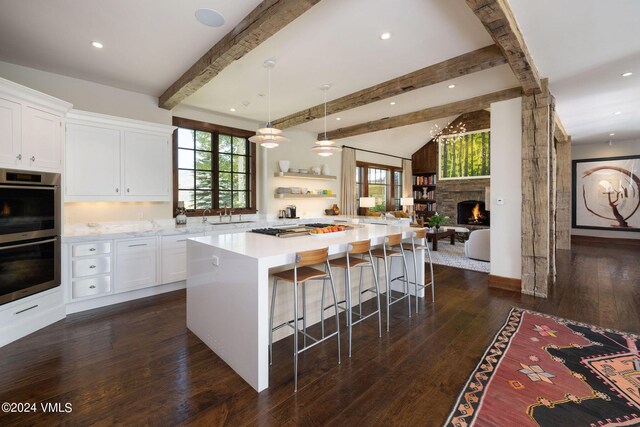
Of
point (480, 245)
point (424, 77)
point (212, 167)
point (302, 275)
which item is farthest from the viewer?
point (480, 245)

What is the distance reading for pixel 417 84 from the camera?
3.62m

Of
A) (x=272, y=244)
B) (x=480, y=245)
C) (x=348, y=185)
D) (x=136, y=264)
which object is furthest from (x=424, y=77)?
(x=136, y=264)

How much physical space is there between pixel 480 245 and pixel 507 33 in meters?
4.31

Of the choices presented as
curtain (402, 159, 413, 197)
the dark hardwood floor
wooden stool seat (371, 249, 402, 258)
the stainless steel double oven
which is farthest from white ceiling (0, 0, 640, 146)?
curtain (402, 159, 413, 197)

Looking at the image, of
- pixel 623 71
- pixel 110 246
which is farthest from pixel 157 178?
pixel 623 71

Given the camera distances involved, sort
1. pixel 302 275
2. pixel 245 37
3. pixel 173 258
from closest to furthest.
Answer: pixel 302 275, pixel 245 37, pixel 173 258

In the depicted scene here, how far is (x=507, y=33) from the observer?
2355 millimetres

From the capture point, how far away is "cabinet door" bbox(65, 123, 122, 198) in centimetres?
346

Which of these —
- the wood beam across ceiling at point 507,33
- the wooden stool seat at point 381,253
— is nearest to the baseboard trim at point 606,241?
the wood beam across ceiling at point 507,33

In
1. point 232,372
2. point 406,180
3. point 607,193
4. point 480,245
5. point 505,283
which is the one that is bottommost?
point 232,372

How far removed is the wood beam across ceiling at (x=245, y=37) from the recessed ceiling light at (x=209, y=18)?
0.45 feet

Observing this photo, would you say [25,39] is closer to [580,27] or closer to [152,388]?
[152,388]

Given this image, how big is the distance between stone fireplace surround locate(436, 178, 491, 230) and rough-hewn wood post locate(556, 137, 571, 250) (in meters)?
1.83

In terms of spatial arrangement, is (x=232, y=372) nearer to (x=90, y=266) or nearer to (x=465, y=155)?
(x=90, y=266)
